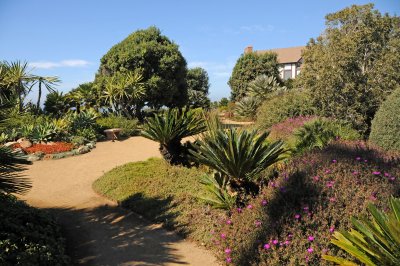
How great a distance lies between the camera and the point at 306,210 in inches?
167

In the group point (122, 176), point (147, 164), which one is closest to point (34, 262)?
point (122, 176)

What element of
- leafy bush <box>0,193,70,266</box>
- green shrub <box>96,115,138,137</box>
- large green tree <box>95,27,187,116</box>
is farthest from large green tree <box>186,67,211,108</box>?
leafy bush <box>0,193,70,266</box>

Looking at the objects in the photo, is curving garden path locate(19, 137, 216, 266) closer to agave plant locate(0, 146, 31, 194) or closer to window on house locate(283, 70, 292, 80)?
agave plant locate(0, 146, 31, 194)

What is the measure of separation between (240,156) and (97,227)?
279 centimetres

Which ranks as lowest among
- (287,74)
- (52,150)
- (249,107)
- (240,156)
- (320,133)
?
(52,150)

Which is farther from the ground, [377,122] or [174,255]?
[377,122]

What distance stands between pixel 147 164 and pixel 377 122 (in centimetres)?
625

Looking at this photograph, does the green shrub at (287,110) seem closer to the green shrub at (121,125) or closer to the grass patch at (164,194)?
the grass patch at (164,194)

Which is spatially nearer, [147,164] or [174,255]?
[174,255]

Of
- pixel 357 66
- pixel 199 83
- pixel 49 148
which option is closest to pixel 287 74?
pixel 199 83

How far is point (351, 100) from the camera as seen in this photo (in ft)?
33.7

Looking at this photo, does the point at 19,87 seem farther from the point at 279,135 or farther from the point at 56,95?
the point at 279,135

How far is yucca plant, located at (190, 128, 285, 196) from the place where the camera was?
17.6 feet

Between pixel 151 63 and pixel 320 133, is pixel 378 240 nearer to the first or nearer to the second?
pixel 320 133
